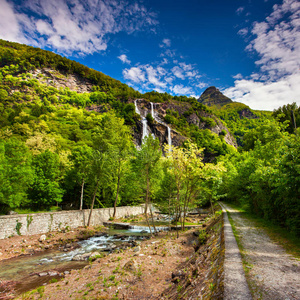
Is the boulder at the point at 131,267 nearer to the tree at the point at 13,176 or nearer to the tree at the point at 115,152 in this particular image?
the tree at the point at 13,176

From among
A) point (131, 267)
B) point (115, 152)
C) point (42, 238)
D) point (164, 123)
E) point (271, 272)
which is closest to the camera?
point (271, 272)

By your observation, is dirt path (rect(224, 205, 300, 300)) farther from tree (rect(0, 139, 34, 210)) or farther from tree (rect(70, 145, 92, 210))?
tree (rect(70, 145, 92, 210))

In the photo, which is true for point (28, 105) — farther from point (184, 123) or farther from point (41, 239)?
point (41, 239)

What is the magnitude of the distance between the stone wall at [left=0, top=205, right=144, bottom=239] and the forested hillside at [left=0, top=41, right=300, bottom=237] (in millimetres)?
2533

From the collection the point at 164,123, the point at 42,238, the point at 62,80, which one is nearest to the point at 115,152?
the point at 42,238

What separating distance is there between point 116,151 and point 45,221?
11.6 meters

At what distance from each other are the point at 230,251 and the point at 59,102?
111 meters

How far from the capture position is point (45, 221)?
59.4ft

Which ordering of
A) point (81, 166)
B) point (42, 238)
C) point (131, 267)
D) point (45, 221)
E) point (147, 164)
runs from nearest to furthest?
point (131, 267) < point (147, 164) < point (42, 238) < point (45, 221) < point (81, 166)

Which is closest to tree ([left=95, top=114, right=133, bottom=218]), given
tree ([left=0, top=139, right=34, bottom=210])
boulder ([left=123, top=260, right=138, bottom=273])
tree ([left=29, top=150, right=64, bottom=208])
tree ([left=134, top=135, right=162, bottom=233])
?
tree ([left=29, top=150, right=64, bottom=208])

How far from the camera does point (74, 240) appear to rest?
17266mm

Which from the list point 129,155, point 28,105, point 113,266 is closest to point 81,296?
point 113,266

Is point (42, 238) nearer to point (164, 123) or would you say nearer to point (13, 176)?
point (13, 176)

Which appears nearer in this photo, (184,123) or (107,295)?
(107,295)
